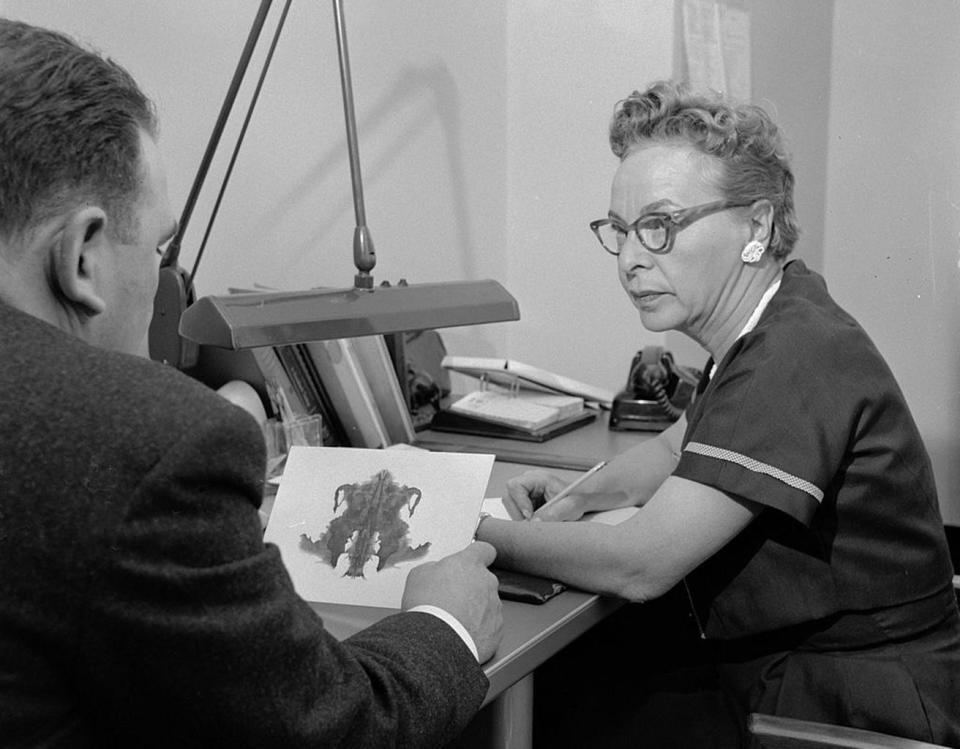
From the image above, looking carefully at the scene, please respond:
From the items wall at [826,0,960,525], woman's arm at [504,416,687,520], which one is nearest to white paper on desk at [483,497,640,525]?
woman's arm at [504,416,687,520]

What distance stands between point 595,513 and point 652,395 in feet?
2.35

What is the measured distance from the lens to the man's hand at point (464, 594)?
1.12m

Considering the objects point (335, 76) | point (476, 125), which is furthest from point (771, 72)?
point (335, 76)

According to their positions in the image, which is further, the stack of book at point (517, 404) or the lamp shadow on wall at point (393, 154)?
the lamp shadow on wall at point (393, 154)

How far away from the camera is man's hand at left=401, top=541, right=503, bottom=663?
1.12 m

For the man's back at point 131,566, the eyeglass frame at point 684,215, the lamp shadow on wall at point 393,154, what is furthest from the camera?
the lamp shadow on wall at point 393,154

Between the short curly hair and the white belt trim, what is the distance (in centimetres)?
39

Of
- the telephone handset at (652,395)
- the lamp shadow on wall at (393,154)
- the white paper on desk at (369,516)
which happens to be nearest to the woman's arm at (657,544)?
the white paper on desk at (369,516)

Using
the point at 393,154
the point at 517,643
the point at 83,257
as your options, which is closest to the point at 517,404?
the point at 393,154

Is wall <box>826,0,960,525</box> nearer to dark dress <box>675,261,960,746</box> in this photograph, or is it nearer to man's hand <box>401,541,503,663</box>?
dark dress <box>675,261,960,746</box>

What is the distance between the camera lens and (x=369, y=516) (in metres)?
1.39

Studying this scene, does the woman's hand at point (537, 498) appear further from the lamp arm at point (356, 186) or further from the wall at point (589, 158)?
the wall at point (589, 158)

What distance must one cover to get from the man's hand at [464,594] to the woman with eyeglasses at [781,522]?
0.63 feet

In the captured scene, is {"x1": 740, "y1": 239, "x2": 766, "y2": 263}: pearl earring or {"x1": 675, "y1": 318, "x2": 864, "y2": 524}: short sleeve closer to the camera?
{"x1": 675, "y1": 318, "x2": 864, "y2": 524}: short sleeve
